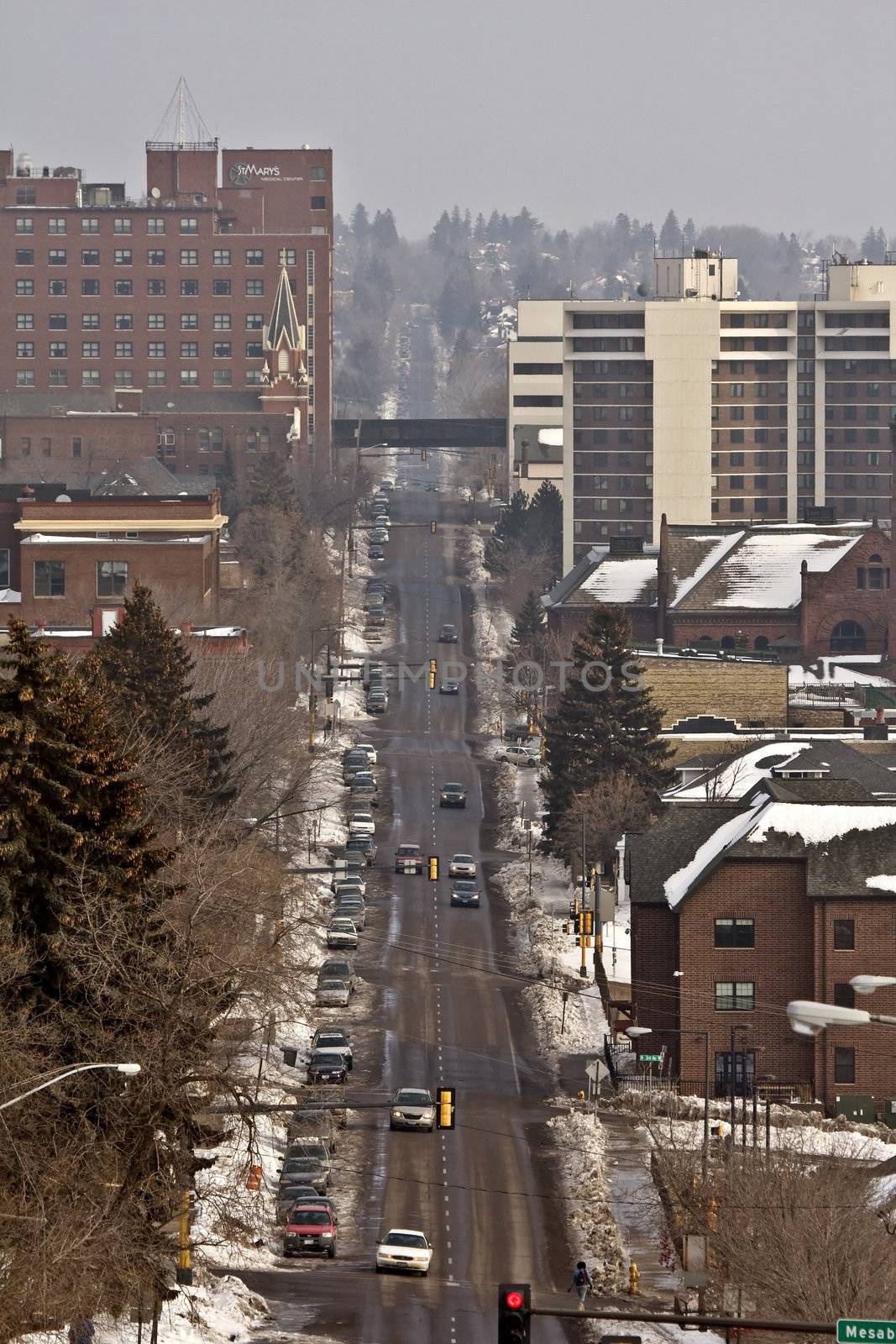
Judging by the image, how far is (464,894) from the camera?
110m

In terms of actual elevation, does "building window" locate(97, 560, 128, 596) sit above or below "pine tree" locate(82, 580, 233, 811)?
above

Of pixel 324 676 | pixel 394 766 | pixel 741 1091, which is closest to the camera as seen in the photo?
pixel 741 1091

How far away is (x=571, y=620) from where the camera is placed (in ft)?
528

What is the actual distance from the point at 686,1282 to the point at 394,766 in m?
84.7

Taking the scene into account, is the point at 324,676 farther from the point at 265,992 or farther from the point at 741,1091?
the point at 265,992

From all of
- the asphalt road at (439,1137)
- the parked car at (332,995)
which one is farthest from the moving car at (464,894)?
the parked car at (332,995)

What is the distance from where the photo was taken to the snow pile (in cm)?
6159

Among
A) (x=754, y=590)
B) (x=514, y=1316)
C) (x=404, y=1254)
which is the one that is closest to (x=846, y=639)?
(x=754, y=590)

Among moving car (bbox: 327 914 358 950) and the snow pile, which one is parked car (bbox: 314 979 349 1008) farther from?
the snow pile

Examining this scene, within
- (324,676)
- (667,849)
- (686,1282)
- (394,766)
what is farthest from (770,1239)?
(324,676)

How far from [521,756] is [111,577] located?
74.5 feet

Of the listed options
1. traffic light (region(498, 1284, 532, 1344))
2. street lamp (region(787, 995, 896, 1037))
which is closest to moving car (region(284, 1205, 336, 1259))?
traffic light (region(498, 1284, 532, 1344))

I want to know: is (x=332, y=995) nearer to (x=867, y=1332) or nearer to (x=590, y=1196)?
(x=590, y=1196)

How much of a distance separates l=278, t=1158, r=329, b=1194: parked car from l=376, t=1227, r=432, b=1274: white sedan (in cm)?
583
